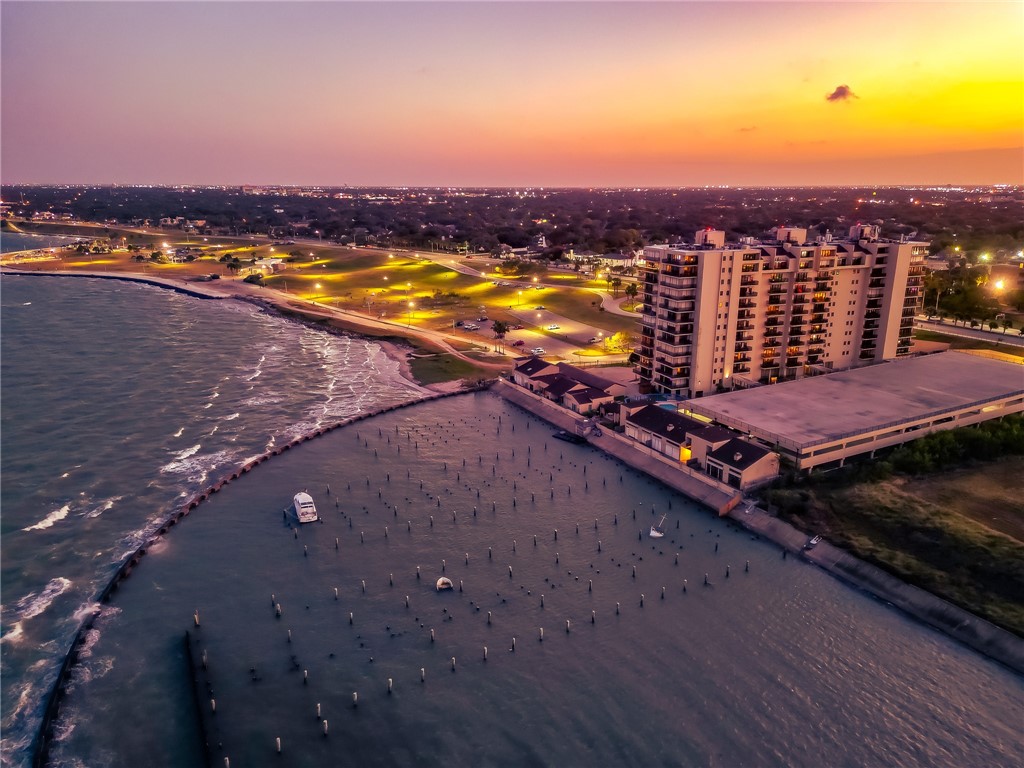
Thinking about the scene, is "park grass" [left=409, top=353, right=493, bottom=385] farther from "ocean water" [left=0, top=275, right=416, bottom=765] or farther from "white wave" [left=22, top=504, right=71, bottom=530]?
"white wave" [left=22, top=504, right=71, bottom=530]

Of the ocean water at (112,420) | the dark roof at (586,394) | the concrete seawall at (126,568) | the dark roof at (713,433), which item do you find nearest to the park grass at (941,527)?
the dark roof at (713,433)

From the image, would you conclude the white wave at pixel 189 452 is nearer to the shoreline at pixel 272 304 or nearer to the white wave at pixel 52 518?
the white wave at pixel 52 518

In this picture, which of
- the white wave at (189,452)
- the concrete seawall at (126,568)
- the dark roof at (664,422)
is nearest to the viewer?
the concrete seawall at (126,568)

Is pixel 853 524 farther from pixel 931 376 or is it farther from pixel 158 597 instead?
pixel 158 597

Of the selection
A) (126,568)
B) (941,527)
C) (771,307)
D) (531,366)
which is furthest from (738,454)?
(126,568)

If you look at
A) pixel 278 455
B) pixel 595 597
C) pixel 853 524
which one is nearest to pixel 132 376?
pixel 278 455

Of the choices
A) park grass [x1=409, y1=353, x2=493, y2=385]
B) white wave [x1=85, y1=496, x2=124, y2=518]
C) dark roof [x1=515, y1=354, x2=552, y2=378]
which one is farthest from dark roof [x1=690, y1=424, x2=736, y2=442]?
white wave [x1=85, y1=496, x2=124, y2=518]
